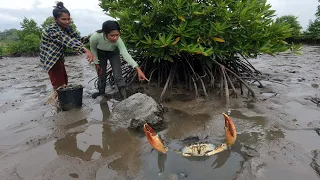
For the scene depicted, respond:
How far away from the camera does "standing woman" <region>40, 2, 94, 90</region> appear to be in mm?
4238

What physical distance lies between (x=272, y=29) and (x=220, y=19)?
949 millimetres

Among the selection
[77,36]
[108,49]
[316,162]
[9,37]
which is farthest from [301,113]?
[9,37]

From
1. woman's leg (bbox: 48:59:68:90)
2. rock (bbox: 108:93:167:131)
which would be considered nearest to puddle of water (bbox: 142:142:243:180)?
rock (bbox: 108:93:167:131)

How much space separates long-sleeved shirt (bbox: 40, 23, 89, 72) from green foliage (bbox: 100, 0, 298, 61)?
957 millimetres

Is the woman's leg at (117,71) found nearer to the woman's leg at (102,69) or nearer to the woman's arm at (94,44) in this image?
the woman's leg at (102,69)

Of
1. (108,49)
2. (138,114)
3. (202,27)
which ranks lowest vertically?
(138,114)

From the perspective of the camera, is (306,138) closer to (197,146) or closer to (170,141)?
(197,146)

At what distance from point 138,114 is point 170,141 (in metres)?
0.67

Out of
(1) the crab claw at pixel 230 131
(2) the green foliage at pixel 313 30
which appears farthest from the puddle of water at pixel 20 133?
(2) the green foliage at pixel 313 30

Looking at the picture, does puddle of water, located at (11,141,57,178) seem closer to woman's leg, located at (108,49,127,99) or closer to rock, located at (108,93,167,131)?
rock, located at (108,93,167,131)

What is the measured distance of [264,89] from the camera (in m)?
5.34

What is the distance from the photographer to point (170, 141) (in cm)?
320

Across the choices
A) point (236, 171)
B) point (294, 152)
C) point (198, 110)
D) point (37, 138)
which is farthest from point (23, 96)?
point (294, 152)

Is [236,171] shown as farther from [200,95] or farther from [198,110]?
[200,95]
